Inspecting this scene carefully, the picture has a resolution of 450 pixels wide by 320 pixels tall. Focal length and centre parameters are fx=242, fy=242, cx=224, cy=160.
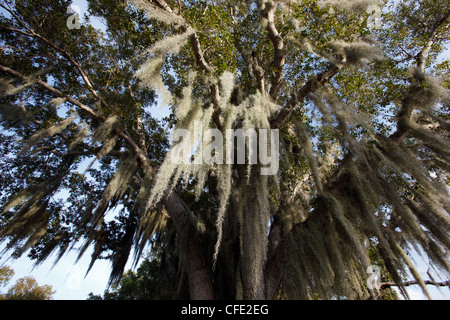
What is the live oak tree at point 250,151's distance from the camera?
10.0ft

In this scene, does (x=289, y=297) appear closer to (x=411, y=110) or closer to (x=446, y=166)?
(x=446, y=166)

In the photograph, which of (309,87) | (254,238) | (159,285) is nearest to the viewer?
(254,238)

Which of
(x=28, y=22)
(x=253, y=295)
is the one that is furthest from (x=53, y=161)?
(x=253, y=295)

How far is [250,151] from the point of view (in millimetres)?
2881

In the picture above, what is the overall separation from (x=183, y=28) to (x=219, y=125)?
138cm

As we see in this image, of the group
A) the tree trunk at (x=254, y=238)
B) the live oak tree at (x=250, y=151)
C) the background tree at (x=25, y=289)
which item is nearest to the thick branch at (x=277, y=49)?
the live oak tree at (x=250, y=151)

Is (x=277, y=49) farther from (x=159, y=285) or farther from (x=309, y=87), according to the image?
(x=159, y=285)

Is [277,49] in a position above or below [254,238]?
above

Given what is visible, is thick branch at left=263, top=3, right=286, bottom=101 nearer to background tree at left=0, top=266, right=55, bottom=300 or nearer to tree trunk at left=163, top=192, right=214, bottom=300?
tree trunk at left=163, top=192, right=214, bottom=300

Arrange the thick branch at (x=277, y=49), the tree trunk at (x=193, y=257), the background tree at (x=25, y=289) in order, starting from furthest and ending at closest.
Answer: the background tree at (x=25, y=289) → the thick branch at (x=277, y=49) → the tree trunk at (x=193, y=257)

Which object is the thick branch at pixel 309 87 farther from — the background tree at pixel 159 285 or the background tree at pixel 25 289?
the background tree at pixel 25 289

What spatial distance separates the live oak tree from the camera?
3.06m

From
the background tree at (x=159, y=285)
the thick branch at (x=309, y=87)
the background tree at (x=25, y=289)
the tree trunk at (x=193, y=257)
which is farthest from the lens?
the background tree at (x=25, y=289)

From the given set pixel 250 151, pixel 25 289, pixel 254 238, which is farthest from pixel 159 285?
pixel 25 289
